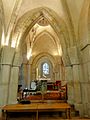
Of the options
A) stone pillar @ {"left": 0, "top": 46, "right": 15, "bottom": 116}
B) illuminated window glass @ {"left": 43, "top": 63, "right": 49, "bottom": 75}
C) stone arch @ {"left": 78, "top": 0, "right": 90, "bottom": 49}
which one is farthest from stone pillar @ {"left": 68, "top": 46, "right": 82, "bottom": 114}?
illuminated window glass @ {"left": 43, "top": 63, "right": 49, "bottom": 75}

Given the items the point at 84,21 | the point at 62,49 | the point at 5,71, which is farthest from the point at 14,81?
the point at 84,21

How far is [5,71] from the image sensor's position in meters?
5.08

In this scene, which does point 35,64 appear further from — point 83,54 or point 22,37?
point 83,54

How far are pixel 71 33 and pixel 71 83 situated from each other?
7.11ft

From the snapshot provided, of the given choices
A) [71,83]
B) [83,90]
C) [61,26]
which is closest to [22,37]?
[61,26]

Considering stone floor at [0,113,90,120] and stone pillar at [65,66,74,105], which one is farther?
stone pillar at [65,66,74,105]

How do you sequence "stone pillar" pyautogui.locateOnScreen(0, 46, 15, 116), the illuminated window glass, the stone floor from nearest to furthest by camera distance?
the stone floor
"stone pillar" pyautogui.locateOnScreen(0, 46, 15, 116)
the illuminated window glass

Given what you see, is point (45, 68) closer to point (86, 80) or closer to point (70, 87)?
point (70, 87)

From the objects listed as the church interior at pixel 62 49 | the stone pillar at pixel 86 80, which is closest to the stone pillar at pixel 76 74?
the church interior at pixel 62 49

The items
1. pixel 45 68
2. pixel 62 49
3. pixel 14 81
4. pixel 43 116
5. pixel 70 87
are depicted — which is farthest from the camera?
pixel 45 68

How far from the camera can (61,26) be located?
230 inches

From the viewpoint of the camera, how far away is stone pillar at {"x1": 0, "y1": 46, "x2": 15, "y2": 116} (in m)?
4.94

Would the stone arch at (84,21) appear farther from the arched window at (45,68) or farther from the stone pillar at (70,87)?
the arched window at (45,68)

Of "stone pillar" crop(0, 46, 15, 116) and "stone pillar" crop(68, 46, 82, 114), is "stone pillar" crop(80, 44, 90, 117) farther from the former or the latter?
"stone pillar" crop(0, 46, 15, 116)
